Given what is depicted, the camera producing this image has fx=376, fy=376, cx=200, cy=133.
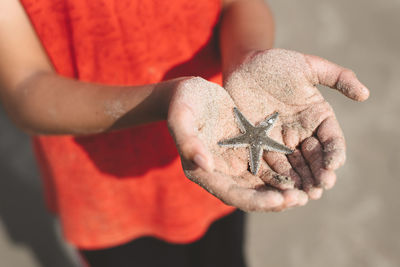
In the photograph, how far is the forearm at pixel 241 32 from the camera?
1.71 metres

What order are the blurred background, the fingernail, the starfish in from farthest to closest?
the blurred background < the starfish < the fingernail

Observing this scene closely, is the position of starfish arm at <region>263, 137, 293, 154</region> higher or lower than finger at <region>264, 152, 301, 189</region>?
higher

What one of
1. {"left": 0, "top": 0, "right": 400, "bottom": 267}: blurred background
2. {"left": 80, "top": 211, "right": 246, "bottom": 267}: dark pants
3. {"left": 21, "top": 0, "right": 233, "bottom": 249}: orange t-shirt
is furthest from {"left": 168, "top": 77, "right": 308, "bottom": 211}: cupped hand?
{"left": 0, "top": 0, "right": 400, "bottom": 267}: blurred background

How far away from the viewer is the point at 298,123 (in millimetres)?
1632

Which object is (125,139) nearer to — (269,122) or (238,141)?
(238,141)

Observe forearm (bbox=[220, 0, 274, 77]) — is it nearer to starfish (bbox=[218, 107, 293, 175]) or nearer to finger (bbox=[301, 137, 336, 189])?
starfish (bbox=[218, 107, 293, 175])

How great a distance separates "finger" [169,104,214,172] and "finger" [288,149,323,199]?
0.41m

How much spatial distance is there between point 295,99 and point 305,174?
352 millimetres

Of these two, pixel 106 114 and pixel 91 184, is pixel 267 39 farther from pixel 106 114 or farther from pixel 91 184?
pixel 91 184

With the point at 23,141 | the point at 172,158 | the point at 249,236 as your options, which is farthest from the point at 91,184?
the point at 23,141

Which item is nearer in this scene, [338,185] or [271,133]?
[271,133]

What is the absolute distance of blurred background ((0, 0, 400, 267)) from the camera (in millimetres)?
3094

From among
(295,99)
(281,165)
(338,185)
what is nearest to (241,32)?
Result: (295,99)

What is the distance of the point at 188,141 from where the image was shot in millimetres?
1184
